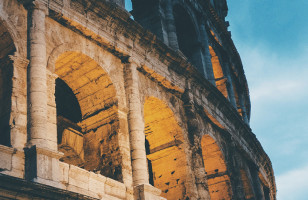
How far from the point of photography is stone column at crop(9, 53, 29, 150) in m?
7.42

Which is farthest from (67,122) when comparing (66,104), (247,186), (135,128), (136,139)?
(247,186)

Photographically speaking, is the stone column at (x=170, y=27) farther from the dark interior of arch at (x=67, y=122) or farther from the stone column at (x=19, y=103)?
the stone column at (x=19, y=103)

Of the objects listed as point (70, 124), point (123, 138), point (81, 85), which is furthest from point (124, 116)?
point (70, 124)

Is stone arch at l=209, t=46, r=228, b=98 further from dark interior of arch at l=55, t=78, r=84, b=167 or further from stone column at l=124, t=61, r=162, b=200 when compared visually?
stone column at l=124, t=61, r=162, b=200

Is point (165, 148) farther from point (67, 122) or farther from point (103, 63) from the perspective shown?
point (103, 63)

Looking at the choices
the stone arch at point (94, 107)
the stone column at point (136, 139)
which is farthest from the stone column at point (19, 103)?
the stone column at point (136, 139)

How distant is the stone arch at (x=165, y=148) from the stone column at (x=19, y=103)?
4261mm

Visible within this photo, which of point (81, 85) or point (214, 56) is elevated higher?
point (214, 56)

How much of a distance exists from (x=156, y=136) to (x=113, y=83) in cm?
266

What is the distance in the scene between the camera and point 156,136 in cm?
1242

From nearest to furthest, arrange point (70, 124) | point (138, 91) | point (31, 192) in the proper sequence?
point (31, 192) < point (138, 91) < point (70, 124)

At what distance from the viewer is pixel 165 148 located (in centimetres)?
1218

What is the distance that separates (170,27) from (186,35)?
2298 mm

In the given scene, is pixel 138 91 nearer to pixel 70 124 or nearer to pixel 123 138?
pixel 123 138
